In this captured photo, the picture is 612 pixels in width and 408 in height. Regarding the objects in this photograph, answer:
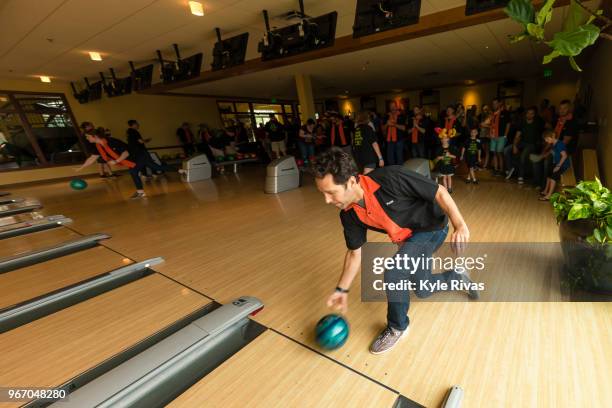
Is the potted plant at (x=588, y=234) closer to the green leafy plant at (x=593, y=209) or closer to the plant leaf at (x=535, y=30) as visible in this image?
the green leafy plant at (x=593, y=209)

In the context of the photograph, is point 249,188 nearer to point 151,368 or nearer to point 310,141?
point 310,141

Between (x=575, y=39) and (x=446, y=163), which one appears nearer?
(x=575, y=39)

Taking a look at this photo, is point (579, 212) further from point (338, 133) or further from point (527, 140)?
point (338, 133)

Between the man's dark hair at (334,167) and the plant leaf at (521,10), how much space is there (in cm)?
86

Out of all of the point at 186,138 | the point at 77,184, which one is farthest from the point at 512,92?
the point at 77,184

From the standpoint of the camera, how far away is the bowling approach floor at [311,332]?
1122 millimetres

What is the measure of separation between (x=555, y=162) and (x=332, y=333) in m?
3.33

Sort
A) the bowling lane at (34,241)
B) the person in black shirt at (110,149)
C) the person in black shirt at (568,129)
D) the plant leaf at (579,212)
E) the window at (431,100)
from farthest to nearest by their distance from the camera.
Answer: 1. the window at (431,100)
2. the person in black shirt at (110,149)
3. the person in black shirt at (568,129)
4. the bowling lane at (34,241)
5. the plant leaf at (579,212)

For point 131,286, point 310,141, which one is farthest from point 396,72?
point 131,286

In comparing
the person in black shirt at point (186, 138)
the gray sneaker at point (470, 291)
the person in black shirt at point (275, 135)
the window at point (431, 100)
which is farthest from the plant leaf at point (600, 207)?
the window at point (431, 100)

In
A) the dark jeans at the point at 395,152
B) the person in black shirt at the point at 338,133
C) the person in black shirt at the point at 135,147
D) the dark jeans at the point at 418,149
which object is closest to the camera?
the person in black shirt at the point at 135,147

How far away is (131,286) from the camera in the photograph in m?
2.02

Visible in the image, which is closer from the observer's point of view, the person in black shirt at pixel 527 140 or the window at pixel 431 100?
the person in black shirt at pixel 527 140

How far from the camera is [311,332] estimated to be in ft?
4.81
